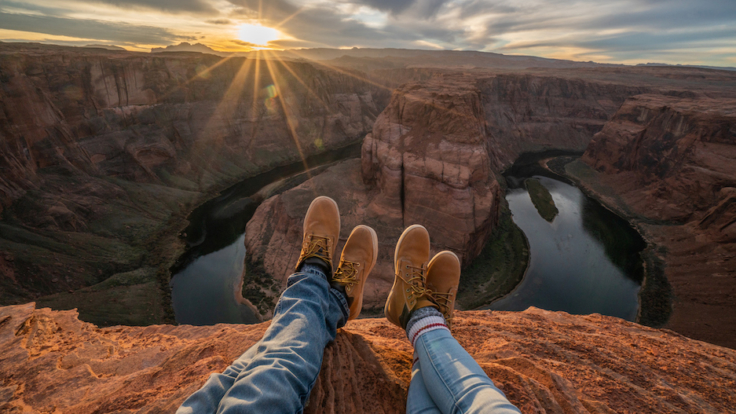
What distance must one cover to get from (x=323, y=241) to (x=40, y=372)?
501 cm

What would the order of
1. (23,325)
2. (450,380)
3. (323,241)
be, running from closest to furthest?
(450,380), (323,241), (23,325)

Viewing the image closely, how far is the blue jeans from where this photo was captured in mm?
2436

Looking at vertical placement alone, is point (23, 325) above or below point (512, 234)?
above

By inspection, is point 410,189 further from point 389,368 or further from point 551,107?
point 551,107

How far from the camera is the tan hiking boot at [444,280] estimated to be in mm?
5449

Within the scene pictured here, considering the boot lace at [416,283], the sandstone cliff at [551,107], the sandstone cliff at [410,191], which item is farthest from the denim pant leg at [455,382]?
the sandstone cliff at [551,107]

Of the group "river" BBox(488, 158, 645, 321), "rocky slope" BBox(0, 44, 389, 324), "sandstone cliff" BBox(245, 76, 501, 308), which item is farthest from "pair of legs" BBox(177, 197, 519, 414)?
"rocky slope" BBox(0, 44, 389, 324)

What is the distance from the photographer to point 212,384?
2.57m

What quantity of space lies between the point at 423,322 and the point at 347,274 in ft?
5.92

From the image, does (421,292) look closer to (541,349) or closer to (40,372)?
(541,349)

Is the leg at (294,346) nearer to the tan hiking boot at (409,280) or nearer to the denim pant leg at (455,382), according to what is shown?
the tan hiking boot at (409,280)

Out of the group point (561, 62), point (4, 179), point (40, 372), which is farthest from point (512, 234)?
point (561, 62)

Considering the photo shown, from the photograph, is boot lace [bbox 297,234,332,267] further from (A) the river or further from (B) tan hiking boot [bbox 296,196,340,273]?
(A) the river

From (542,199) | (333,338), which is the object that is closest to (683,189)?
(542,199)
